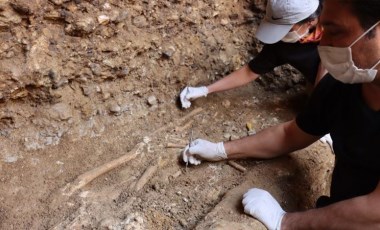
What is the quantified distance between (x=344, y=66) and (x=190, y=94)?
1084 mm

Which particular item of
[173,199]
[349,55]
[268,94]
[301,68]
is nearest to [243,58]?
[268,94]

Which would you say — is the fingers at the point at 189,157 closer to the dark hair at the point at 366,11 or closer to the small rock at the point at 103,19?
the small rock at the point at 103,19

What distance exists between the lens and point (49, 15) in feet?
6.24

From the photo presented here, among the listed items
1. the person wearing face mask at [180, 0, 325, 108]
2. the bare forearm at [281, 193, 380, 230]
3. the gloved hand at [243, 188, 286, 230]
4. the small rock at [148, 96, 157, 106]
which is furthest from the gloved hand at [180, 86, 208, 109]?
the bare forearm at [281, 193, 380, 230]

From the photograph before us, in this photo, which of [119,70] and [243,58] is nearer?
[119,70]

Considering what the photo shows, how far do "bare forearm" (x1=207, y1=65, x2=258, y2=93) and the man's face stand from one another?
103 cm

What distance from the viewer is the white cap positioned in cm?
210

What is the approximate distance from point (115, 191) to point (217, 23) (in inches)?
48.5

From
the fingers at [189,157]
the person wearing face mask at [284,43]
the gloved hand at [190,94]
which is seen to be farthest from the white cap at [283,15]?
the fingers at [189,157]

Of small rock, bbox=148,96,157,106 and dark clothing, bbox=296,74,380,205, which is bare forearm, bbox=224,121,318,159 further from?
small rock, bbox=148,96,157,106

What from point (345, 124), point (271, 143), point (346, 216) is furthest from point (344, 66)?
point (271, 143)

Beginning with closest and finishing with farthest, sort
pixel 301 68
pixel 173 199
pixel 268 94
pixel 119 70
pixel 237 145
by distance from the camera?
pixel 173 199 → pixel 237 145 → pixel 119 70 → pixel 301 68 → pixel 268 94

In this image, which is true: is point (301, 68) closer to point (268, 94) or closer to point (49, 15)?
point (268, 94)

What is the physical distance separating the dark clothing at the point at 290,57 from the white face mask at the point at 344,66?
2.59 ft
